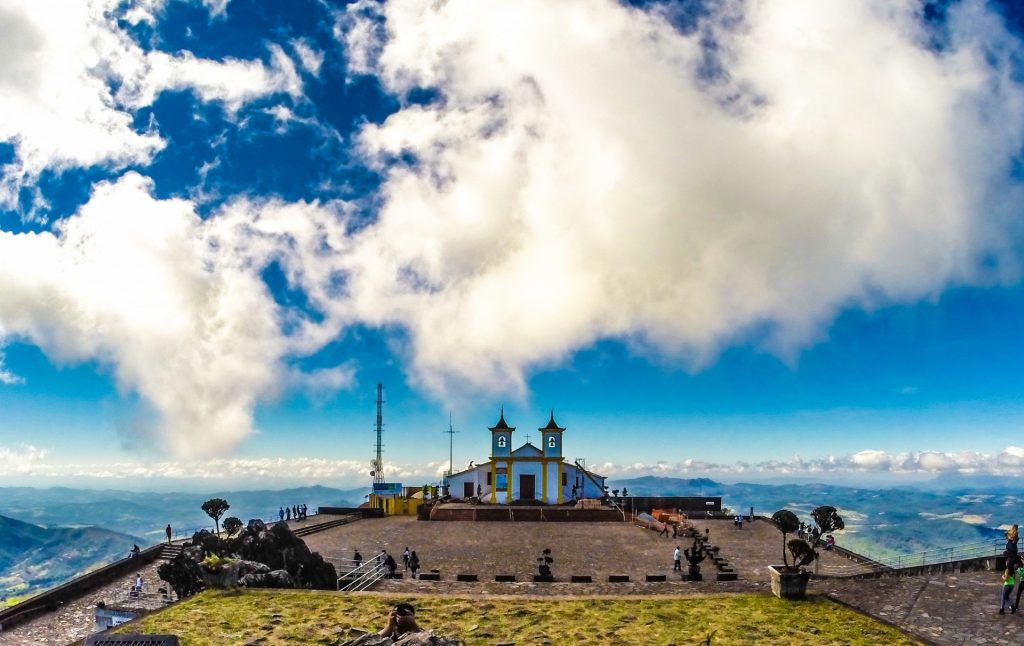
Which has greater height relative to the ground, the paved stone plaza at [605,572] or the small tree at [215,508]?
the small tree at [215,508]

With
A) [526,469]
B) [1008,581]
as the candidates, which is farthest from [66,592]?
[526,469]

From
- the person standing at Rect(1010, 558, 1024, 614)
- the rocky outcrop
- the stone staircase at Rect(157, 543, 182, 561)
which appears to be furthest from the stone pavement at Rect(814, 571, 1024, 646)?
the stone staircase at Rect(157, 543, 182, 561)

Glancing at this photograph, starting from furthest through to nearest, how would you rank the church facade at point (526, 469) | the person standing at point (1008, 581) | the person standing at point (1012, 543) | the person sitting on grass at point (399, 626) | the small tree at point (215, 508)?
1. the church facade at point (526, 469)
2. the small tree at point (215, 508)
3. the person standing at point (1012, 543)
4. the person standing at point (1008, 581)
5. the person sitting on grass at point (399, 626)

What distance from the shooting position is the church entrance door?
54688 mm

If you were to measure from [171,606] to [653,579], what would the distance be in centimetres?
1378

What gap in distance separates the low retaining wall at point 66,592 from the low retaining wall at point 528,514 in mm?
18850

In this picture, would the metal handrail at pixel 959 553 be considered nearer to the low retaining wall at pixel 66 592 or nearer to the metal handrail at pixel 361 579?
the metal handrail at pixel 361 579

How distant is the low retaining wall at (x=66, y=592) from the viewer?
20688mm

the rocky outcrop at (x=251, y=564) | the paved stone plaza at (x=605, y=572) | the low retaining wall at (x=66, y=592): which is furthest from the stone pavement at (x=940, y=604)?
the low retaining wall at (x=66, y=592)

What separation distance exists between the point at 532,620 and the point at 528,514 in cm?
2870

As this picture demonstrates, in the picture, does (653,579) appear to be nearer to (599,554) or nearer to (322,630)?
(599,554)

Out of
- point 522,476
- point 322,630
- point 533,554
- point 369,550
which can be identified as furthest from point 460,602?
point 522,476

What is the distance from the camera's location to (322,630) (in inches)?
599

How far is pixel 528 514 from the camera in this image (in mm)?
44094
